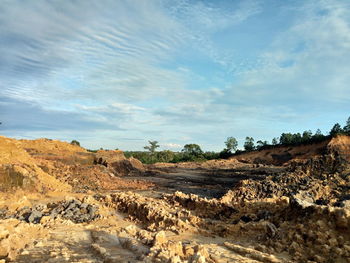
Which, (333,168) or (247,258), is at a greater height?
(333,168)

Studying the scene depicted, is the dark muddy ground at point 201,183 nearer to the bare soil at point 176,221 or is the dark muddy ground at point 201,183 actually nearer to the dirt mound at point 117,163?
the bare soil at point 176,221

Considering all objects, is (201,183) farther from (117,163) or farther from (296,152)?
(296,152)

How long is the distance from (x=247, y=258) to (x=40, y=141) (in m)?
28.5

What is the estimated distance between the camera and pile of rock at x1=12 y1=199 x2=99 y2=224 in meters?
9.95

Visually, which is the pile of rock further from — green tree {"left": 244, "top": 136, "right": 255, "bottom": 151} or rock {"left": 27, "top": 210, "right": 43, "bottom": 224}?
green tree {"left": 244, "top": 136, "right": 255, "bottom": 151}

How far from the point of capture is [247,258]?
598 centimetres

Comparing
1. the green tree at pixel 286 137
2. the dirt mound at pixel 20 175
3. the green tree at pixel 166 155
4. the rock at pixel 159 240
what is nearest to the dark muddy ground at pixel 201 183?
the dirt mound at pixel 20 175

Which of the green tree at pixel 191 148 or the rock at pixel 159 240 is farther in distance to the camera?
the green tree at pixel 191 148

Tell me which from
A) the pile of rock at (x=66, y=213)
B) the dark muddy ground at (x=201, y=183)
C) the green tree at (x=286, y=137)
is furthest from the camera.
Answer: the green tree at (x=286, y=137)

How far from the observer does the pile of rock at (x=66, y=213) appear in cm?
995

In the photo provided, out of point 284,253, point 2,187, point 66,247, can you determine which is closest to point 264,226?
point 284,253

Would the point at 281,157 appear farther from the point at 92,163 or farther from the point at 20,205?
the point at 20,205

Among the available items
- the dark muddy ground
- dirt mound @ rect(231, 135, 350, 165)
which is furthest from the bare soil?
dirt mound @ rect(231, 135, 350, 165)

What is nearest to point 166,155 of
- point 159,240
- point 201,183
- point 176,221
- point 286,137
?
point 286,137
